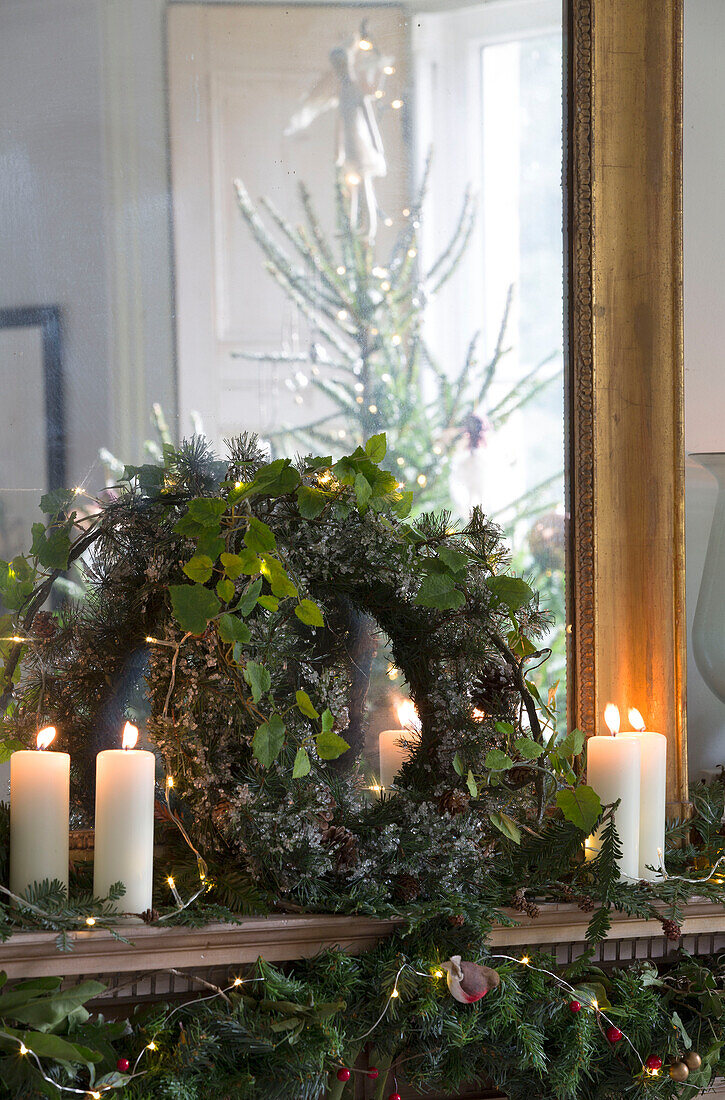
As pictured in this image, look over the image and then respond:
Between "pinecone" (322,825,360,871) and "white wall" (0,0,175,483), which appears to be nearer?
"pinecone" (322,825,360,871)

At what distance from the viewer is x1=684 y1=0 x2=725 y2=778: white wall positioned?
3.72ft

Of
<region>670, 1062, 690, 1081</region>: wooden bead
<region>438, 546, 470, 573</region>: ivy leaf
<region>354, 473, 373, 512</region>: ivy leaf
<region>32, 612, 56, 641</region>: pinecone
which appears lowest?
<region>670, 1062, 690, 1081</region>: wooden bead

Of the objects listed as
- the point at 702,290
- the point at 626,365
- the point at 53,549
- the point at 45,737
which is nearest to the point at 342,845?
the point at 45,737

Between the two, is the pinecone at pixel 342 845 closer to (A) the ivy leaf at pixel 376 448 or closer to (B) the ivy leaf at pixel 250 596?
(B) the ivy leaf at pixel 250 596

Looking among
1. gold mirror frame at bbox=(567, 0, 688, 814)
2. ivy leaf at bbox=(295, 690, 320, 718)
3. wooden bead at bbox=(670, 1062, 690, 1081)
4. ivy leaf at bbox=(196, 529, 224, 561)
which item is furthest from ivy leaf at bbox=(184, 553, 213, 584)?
wooden bead at bbox=(670, 1062, 690, 1081)

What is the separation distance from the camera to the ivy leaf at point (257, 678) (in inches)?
31.1

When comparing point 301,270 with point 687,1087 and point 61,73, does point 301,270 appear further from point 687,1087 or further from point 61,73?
point 687,1087

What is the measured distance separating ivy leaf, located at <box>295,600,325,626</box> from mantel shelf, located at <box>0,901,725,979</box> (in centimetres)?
25

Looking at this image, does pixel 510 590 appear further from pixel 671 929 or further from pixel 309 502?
pixel 671 929

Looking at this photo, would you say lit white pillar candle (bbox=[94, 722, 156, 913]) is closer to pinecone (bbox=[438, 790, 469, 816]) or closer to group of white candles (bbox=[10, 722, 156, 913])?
group of white candles (bbox=[10, 722, 156, 913])

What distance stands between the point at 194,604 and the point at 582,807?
1.31ft

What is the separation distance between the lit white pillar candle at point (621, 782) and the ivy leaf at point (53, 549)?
0.54 m

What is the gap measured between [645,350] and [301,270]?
39 centimetres

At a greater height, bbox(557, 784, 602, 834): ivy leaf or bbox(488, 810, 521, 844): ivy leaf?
bbox(557, 784, 602, 834): ivy leaf
